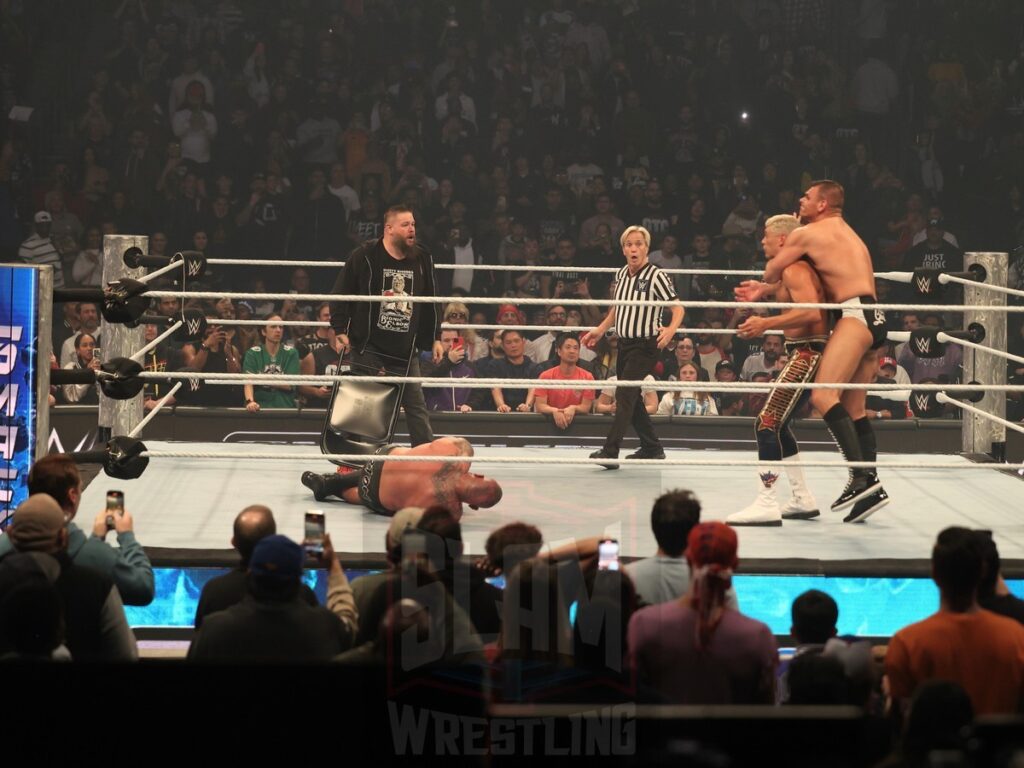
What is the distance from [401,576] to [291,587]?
256 mm

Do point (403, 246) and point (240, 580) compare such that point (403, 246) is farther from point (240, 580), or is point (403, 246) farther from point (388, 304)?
point (240, 580)

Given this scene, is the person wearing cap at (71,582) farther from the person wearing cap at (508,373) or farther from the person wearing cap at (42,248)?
the person wearing cap at (42,248)

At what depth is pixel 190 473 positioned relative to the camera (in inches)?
201

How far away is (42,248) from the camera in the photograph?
8.18 m

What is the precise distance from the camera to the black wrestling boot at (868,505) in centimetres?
445

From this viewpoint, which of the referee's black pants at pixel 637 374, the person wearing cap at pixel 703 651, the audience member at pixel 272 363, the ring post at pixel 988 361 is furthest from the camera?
the audience member at pixel 272 363

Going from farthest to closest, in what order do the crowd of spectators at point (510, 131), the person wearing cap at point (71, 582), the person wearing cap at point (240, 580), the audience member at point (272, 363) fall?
the crowd of spectators at point (510, 131), the audience member at point (272, 363), the person wearing cap at point (240, 580), the person wearing cap at point (71, 582)

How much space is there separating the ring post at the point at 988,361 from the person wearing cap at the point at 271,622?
3.31 m

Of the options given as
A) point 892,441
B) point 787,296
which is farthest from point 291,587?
point 892,441

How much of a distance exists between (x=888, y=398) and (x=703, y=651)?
16.4ft

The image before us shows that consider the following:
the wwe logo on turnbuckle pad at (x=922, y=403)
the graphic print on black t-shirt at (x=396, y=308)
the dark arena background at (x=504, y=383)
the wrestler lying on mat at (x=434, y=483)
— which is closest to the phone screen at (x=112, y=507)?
the dark arena background at (x=504, y=383)

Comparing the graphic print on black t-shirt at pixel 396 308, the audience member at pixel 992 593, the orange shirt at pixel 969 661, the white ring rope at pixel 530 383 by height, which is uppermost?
the graphic print on black t-shirt at pixel 396 308

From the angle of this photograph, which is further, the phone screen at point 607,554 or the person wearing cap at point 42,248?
the person wearing cap at point 42,248

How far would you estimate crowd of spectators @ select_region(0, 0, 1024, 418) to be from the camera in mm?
8570
